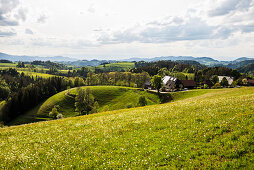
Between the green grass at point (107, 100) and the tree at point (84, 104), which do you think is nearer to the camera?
the tree at point (84, 104)

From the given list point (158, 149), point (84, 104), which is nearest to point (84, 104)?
point (84, 104)

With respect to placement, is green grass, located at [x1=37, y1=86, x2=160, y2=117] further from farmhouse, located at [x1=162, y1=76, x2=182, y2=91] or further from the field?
the field

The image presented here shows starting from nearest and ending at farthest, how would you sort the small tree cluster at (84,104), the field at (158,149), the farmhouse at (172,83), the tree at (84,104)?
the field at (158,149), the small tree cluster at (84,104), the tree at (84,104), the farmhouse at (172,83)

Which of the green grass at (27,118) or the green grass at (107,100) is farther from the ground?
the green grass at (107,100)

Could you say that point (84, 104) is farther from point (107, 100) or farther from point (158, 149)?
point (158, 149)

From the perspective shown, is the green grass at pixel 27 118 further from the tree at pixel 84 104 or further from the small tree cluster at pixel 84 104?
the small tree cluster at pixel 84 104

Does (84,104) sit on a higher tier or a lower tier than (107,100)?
higher

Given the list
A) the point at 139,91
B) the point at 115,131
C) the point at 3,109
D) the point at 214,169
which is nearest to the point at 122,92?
the point at 139,91

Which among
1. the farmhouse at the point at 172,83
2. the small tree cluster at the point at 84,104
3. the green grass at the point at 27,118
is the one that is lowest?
the green grass at the point at 27,118

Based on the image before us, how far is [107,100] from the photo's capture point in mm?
131875

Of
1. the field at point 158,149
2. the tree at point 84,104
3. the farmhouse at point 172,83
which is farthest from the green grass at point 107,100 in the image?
the field at point 158,149

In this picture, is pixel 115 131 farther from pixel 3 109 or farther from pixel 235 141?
pixel 3 109

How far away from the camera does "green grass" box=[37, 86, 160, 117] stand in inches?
4641

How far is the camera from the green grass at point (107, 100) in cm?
11789
